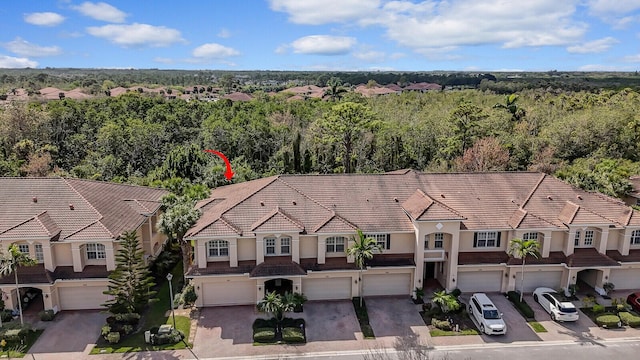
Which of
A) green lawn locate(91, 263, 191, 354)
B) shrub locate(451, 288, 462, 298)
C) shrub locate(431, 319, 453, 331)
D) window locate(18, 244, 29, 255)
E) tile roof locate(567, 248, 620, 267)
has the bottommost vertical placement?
green lawn locate(91, 263, 191, 354)

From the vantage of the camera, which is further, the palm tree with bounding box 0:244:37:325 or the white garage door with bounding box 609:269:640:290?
the white garage door with bounding box 609:269:640:290

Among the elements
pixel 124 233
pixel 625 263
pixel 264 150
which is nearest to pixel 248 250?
pixel 124 233

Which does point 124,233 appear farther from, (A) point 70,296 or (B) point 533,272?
(B) point 533,272

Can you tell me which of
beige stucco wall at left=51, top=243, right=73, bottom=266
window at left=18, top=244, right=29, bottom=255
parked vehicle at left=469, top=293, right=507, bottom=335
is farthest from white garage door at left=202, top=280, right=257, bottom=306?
parked vehicle at left=469, top=293, right=507, bottom=335

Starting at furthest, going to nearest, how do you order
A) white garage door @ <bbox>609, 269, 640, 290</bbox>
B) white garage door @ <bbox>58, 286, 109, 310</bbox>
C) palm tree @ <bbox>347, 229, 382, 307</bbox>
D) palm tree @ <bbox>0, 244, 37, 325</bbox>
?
1. white garage door @ <bbox>609, 269, 640, 290</bbox>
2. white garage door @ <bbox>58, 286, 109, 310</bbox>
3. palm tree @ <bbox>347, 229, 382, 307</bbox>
4. palm tree @ <bbox>0, 244, 37, 325</bbox>

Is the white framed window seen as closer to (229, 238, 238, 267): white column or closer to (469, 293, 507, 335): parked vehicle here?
(229, 238, 238, 267): white column
